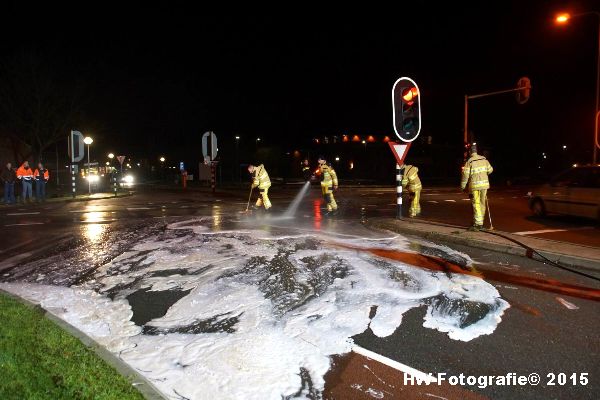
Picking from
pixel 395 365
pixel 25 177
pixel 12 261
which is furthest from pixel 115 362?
pixel 25 177

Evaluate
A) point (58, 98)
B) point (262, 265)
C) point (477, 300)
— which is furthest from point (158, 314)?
point (58, 98)

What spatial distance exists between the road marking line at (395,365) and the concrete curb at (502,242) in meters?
5.05

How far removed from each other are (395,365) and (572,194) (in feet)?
36.1

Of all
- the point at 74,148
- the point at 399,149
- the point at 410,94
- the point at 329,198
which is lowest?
the point at 329,198

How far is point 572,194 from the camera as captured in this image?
13039 millimetres

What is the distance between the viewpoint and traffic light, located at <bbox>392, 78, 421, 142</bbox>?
1261cm

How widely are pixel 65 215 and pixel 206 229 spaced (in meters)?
7.05

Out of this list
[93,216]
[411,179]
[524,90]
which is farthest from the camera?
[524,90]

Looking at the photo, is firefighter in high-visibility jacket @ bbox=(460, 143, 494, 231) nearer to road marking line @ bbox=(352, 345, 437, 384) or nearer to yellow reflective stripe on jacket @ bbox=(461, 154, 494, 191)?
yellow reflective stripe on jacket @ bbox=(461, 154, 494, 191)

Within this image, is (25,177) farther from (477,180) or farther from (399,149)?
(477,180)

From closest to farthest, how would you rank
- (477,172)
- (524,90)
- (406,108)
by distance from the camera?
(477,172) → (406,108) → (524,90)

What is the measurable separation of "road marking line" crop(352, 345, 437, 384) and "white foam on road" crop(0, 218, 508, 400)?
157 millimetres

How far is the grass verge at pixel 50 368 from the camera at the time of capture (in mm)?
3471

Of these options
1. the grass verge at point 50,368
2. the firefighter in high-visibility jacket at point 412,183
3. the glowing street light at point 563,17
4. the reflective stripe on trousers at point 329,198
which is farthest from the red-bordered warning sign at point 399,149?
the grass verge at point 50,368
